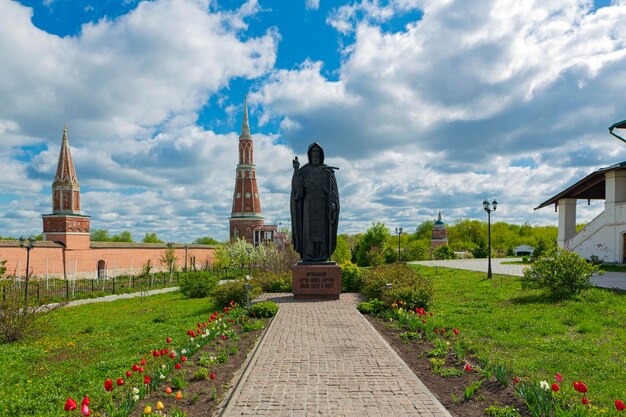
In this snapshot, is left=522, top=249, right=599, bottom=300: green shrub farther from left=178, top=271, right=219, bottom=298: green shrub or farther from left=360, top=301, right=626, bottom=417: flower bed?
left=178, top=271, right=219, bottom=298: green shrub

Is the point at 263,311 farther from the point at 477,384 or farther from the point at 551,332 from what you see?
the point at 551,332

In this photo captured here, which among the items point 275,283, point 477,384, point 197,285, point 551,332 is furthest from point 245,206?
point 477,384

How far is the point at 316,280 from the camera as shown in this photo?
41.3 ft

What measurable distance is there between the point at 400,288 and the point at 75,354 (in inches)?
290

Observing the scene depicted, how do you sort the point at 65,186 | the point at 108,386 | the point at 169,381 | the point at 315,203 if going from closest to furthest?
the point at 108,386
the point at 169,381
the point at 315,203
the point at 65,186

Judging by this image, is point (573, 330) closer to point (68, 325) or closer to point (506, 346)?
point (506, 346)

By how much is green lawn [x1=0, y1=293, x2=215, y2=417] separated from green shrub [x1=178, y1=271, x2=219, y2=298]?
163 inches

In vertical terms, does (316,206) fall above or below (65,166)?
below

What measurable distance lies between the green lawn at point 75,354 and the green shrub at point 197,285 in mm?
4129

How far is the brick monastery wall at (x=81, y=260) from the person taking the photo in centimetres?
2895

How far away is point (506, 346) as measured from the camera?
24.6 ft

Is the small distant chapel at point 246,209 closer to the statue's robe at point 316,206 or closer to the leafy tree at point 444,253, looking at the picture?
the leafy tree at point 444,253

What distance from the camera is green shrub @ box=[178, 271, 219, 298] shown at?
17.9 metres

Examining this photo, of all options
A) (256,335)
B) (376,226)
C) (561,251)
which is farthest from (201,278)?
(376,226)
